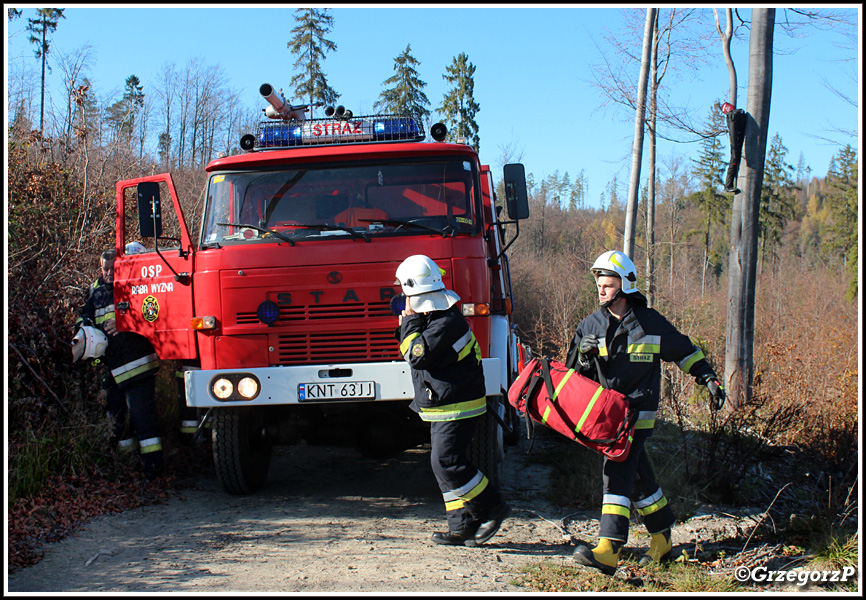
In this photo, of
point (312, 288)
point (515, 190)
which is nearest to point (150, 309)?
point (312, 288)

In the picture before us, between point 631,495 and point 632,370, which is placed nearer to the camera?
point 632,370

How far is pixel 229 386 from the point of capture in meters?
4.70

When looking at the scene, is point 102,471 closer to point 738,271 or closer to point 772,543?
point 772,543

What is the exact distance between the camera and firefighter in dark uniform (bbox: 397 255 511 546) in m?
4.16

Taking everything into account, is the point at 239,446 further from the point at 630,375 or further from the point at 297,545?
the point at 630,375

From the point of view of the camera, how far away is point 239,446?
5.11 metres

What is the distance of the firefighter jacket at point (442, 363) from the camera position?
411 centimetres

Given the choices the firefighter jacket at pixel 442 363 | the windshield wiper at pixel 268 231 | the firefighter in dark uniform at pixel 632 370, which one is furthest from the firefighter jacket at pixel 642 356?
the windshield wiper at pixel 268 231

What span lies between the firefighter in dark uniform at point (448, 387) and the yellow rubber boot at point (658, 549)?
911mm

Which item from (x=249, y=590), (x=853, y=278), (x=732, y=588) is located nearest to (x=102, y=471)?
(x=249, y=590)

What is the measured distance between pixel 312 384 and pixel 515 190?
2.21 m

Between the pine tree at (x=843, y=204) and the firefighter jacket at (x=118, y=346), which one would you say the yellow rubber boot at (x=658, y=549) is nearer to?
the firefighter jacket at (x=118, y=346)

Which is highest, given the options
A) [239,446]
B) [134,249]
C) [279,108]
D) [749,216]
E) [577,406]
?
[279,108]

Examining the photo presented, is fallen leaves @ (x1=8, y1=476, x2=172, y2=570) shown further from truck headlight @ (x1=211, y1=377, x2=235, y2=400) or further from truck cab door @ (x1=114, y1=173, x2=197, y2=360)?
truck headlight @ (x1=211, y1=377, x2=235, y2=400)
